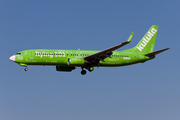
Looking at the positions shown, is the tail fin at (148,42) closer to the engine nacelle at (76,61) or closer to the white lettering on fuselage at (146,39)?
the white lettering on fuselage at (146,39)

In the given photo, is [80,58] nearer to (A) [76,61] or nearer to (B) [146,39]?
(A) [76,61]

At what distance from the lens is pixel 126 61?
193ft

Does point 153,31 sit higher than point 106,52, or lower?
higher

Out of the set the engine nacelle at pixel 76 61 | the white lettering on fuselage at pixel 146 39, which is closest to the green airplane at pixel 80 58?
the engine nacelle at pixel 76 61

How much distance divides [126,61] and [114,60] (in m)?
2.38

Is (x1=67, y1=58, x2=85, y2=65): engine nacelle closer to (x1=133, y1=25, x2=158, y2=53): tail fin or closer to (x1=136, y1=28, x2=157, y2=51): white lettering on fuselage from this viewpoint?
(x1=133, y1=25, x2=158, y2=53): tail fin

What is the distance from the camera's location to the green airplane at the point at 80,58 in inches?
2121

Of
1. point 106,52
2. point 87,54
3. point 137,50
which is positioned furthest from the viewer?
point 137,50

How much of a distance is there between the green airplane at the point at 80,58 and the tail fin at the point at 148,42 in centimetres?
120

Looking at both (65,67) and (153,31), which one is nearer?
(65,67)

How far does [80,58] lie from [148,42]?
620 inches

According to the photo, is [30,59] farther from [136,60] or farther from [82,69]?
[136,60]

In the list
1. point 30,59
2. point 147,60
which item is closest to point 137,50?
point 147,60

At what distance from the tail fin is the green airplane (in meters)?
1.20
